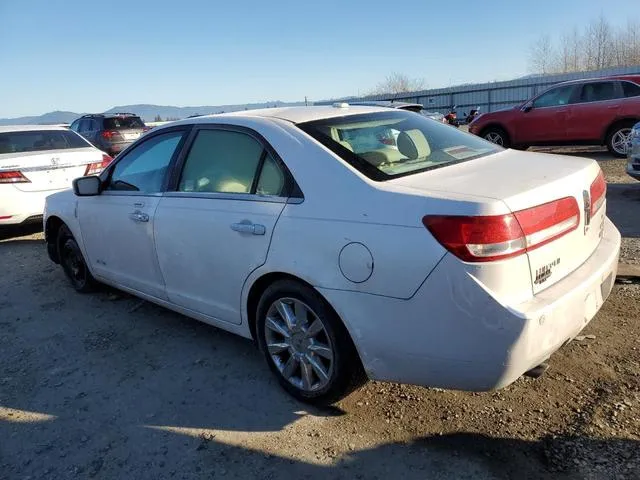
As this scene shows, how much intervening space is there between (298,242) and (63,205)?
10.3 ft

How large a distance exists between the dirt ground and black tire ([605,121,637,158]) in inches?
330

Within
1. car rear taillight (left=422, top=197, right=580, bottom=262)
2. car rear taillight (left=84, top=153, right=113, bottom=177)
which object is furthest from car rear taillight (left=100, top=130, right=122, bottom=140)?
car rear taillight (left=422, top=197, right=580, bottom=262)

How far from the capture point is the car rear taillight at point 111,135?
1598cm

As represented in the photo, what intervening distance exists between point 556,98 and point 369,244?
11.2 metres

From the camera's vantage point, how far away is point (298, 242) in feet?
8.79

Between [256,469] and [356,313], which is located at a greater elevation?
[356,313]

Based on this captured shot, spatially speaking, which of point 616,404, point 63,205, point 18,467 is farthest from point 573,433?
point 63,205

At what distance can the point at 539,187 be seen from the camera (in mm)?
2381

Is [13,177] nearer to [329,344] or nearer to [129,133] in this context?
[329,344]

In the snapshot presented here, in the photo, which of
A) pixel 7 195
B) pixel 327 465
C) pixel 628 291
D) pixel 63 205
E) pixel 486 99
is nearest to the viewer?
pixel 327 465

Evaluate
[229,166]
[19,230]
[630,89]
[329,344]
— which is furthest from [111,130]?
[329,344]

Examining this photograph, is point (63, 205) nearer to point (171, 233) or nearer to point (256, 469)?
point (171, 233)

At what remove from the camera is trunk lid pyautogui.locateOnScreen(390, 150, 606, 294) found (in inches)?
90.9

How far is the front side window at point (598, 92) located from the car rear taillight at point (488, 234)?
34.9 ft
